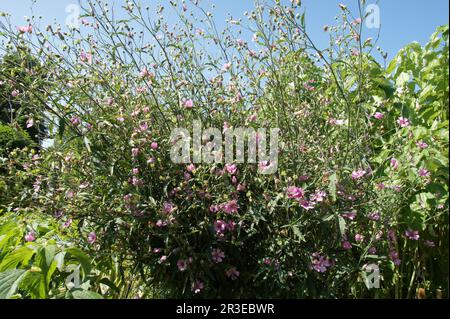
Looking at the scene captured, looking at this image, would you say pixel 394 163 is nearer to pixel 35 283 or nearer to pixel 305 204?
pixel 305 204

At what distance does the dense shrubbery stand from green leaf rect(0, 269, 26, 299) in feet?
0.32

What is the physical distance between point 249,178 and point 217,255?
13.8 inches

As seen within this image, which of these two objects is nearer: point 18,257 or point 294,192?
point 294,192

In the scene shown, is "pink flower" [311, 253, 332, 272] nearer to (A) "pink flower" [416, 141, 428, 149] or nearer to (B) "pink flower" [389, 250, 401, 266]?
(B) "pink flower" [389, 250, 401, 266]

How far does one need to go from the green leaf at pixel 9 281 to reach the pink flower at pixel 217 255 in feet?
2.57

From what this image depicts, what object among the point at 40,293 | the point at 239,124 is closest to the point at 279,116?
the point at 239,124

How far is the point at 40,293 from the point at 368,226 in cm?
138

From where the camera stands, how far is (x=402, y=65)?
2301mm

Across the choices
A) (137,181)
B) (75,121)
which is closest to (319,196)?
(137,181)

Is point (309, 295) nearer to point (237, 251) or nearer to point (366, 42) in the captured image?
point (237, 251)

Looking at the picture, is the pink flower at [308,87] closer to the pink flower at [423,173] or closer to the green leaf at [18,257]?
the pink flower at [423,173]

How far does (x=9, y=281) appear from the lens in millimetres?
1768

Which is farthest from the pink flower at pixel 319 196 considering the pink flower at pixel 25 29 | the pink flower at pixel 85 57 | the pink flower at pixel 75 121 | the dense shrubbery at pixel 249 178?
the pink flower at pixel 25 29

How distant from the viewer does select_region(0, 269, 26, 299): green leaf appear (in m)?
1.73
